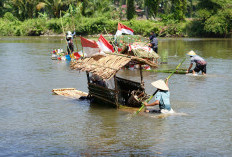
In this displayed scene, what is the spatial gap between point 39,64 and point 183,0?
38.0 metres

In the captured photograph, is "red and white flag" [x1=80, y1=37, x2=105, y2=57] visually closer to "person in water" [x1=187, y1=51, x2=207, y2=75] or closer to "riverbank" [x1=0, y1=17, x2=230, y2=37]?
"person in water" [x1=187, y1=51, x2=207, y2=75]

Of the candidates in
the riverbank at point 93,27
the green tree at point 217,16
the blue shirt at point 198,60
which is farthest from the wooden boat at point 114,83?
the riverbank at point 93,27

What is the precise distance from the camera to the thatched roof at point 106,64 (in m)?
10.1

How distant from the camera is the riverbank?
50.7 metres

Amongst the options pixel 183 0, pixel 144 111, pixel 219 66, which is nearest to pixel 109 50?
pixel 144 111

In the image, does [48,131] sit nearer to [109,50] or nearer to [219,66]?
[109,50]

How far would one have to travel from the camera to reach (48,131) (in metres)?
8.95

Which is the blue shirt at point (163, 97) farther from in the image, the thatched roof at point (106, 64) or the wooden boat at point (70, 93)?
the wooden boat at point (70, 93)

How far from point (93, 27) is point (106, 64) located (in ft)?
141

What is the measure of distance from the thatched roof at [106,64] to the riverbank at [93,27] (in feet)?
126

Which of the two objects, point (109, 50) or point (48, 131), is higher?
point (109, 50)

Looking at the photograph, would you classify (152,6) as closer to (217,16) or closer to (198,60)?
(217,16)

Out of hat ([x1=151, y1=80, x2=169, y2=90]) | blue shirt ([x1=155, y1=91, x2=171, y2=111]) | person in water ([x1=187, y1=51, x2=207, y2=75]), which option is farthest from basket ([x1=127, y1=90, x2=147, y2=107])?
person in water ([x1=187, y1=51, x2=207, y2=75])

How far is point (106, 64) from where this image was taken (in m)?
10.6
